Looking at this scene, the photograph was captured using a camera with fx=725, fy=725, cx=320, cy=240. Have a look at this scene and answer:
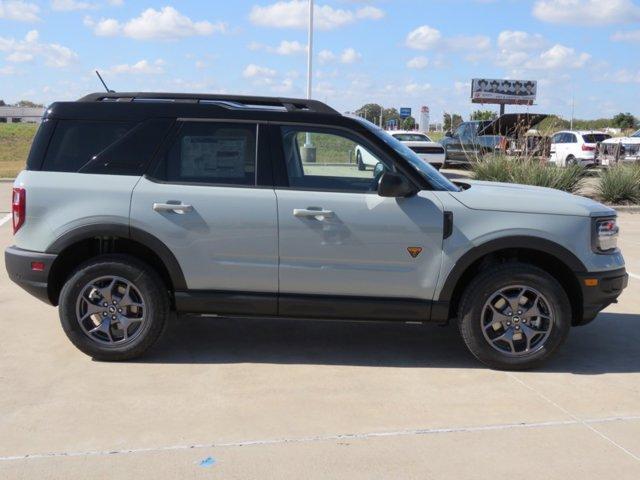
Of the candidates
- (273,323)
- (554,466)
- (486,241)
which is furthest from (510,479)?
(273,323)

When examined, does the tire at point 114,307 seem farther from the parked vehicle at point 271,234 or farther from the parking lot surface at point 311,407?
the parking lot surface at point 311,407

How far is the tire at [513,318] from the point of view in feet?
16.7

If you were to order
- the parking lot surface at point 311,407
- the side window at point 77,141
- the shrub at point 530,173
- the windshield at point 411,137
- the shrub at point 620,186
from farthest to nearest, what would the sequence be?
the windshield at point 411,137 < the shrub at point 620,186 < the shrub at point 530,173 < the side window at point 77,141 < the parking lot surface at point 311,407

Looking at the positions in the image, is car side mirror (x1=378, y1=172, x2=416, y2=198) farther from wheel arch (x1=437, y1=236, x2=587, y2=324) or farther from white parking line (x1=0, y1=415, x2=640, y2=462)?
white parking line (x1=0, y1=415, x2=640, y2=462)

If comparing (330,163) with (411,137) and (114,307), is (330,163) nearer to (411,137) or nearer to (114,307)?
(114,307)

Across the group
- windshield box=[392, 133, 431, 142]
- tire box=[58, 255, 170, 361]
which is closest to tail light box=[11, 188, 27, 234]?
tire box=[58, 255, 170, 361]

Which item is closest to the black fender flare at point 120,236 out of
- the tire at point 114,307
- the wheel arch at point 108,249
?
the wheel arch at point 108,249

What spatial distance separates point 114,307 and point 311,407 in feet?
5.53

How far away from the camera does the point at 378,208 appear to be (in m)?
5.03

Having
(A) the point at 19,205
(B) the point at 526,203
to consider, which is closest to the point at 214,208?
(A) the point at 19,205

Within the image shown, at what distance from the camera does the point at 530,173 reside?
15023 millimetres

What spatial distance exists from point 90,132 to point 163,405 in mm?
2052

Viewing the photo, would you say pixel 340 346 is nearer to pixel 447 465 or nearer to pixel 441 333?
pixel 441 333

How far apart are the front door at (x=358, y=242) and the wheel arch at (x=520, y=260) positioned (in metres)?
0.15
